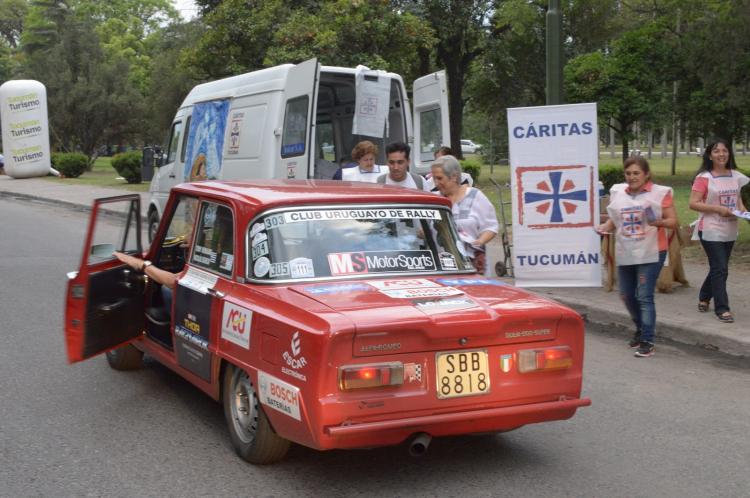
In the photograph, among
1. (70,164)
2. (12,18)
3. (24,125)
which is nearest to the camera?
(24,125)

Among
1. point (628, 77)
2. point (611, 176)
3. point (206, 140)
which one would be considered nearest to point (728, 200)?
point (206, 140)

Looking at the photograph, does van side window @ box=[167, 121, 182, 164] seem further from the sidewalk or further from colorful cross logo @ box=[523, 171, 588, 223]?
colorful cross logo @ box=[523, 171, 588, 223]

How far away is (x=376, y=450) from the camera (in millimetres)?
5344

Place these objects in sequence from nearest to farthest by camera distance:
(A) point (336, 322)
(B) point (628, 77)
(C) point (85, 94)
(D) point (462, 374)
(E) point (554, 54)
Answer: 1. (A) point (336, 322)
2. (D) point (462, 374)
3. (E) point (554, 54)
4. (B) point (628, 77)
5. (C) point (85, 94)

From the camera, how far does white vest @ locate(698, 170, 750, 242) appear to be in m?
8.70

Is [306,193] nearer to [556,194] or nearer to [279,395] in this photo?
[279,395]

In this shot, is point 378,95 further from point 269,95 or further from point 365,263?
point 365,263

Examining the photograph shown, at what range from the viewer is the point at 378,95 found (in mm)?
12320

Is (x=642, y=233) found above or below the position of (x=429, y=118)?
below

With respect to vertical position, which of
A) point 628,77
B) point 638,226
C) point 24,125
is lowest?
point 638,226

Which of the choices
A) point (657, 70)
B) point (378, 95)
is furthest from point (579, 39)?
point (378, 95)

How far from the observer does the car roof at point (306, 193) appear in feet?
17.9

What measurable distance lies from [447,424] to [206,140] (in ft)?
33.8

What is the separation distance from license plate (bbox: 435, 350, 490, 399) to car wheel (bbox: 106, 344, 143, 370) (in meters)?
3.38
